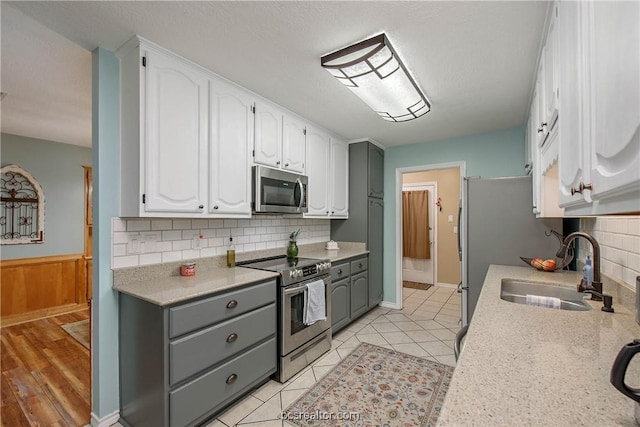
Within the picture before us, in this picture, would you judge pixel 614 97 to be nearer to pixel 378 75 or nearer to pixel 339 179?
pixel 378 75

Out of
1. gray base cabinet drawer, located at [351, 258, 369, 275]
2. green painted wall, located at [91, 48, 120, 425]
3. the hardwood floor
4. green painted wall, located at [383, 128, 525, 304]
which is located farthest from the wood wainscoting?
green painted wall, located at [383, 128, 525, 304]

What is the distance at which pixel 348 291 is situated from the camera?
3324 millimetres

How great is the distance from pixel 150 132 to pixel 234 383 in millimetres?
1688

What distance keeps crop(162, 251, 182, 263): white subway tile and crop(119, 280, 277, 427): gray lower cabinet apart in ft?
1.27

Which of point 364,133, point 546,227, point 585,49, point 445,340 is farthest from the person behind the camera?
point 364,133

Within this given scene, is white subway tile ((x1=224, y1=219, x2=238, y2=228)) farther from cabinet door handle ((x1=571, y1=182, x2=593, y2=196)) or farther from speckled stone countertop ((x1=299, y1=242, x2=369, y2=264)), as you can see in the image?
cabinet door handle ((x1=571, y1=182, x2=593, y2=196))

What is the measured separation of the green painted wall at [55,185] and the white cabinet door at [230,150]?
3.27 meters

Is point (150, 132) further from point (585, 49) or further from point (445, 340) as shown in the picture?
point (445, 340)

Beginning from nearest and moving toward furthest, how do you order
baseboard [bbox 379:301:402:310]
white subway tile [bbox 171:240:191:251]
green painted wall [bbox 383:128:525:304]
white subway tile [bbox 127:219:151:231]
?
white subway tile [bbox 127:219:151:231] < white subway tile [bbox 171:240:191:251] < green painted wall [bbox 383:128:525:304] < baseboard [bbox 379:301:402:310]

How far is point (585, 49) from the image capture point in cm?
80

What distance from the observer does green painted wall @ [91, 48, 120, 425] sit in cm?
179

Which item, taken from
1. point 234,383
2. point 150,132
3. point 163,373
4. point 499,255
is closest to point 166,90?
point 150,132

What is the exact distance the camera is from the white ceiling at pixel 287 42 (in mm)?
1474

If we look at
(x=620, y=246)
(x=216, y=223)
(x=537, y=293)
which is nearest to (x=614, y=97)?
(x=620, y=246)
